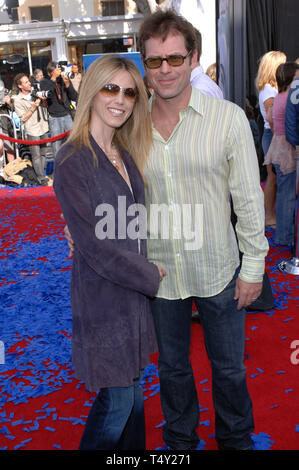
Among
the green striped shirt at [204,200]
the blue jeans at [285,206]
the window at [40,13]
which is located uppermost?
the window at [40,13]

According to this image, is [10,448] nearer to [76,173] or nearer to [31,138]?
[76,173]

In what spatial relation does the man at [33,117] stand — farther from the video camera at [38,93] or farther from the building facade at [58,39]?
the building facade at [58,39]

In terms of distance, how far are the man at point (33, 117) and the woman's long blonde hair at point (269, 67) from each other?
5558mm

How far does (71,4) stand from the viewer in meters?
21.8

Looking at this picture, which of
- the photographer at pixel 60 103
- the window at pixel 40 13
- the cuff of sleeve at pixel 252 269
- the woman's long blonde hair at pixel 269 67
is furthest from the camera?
the window at pixel 40 13

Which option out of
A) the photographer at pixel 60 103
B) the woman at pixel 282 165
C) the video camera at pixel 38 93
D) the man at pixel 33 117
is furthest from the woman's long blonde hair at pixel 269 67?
the man at pixel 33 117

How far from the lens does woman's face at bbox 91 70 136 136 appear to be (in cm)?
188

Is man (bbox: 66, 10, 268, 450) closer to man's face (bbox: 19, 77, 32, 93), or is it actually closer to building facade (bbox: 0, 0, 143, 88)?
man's face (bbox: 19, 77, 32, 93)

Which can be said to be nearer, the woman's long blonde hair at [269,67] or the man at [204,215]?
the man at [204,215]

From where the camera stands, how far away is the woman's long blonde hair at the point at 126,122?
73.1 inches

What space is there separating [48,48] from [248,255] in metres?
20.7

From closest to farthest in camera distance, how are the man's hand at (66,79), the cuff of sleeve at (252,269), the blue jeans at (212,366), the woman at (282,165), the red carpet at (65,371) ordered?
the cuff of sleeve at (252,269), the blue jeans at (212,366), the red carpet at (65,371), the woman at (282,165), the man's hand at (66,79)

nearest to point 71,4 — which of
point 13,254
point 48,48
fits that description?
point 48,48

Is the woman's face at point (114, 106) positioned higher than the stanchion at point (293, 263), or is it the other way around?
the woman's face at point (114, 106)
